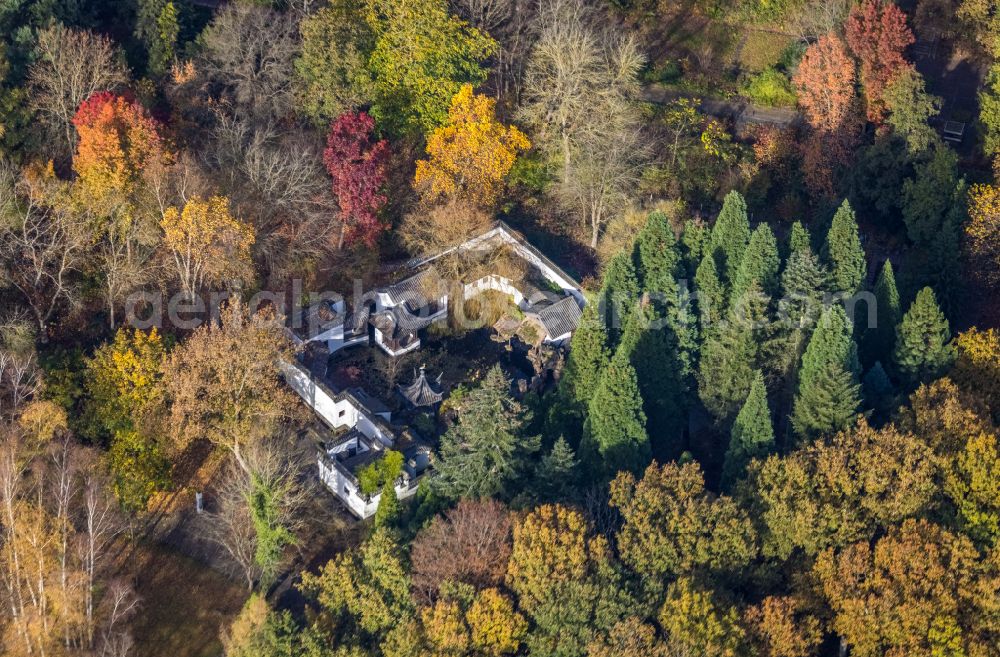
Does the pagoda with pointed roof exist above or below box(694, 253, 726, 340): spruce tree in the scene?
below

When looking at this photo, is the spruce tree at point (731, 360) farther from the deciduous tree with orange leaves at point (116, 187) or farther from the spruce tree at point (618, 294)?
the deciduous tree with orange leaves at point (116, 187)

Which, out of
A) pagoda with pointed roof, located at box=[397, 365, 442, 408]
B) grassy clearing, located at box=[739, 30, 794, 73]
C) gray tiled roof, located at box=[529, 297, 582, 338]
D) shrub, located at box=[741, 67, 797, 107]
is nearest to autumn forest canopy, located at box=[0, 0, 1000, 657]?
pagoda with pointed roof, located at box=[397, 365, 442, 408]

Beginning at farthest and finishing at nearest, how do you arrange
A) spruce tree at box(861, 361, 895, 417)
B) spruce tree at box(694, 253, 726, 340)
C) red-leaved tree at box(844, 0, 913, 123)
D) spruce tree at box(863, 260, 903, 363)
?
red-leaved tree at box(844, 0, 913, 123) < spruce tree at box(694, 253, 726, 340) < spruce tree at box(863, 260, 903, 363) < spruce tree at box(861, 361, 895, 417)

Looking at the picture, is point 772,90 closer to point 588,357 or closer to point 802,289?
point 802,289

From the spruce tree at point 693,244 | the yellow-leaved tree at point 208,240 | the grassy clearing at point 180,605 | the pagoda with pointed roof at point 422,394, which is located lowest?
the grassy clearing at point 180,605

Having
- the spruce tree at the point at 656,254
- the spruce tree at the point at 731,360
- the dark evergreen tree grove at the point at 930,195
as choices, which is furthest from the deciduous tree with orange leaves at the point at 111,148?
the dark evergreen tree grove at the point at 930,195

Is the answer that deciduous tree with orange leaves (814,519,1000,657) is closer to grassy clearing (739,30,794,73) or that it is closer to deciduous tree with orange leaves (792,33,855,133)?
deciduous tree with orange leaves (792,33,855,133)

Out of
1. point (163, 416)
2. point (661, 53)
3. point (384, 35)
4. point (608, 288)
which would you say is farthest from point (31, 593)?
point (661, 53)
